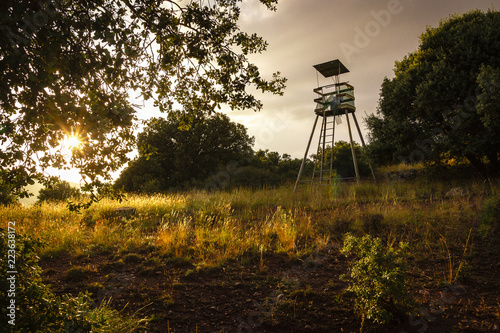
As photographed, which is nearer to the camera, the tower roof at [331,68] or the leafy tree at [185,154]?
the tower roof at [331,68]

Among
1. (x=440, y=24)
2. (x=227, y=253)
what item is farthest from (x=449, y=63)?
(x=227, y=253)

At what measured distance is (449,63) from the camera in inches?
445

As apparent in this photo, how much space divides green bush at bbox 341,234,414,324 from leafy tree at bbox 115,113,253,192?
19.5 metres

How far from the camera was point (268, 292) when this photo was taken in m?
4.02

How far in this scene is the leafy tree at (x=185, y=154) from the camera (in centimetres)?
2270

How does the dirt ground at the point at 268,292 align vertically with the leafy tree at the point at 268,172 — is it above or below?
below

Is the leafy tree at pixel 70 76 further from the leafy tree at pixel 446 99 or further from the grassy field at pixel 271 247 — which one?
the leafy tree at pixel 446 99

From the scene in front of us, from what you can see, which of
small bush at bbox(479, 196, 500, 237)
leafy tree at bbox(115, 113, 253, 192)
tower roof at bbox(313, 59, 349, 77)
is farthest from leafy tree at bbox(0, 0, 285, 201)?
leafy tree at bbox(115, 113, 253, 192)

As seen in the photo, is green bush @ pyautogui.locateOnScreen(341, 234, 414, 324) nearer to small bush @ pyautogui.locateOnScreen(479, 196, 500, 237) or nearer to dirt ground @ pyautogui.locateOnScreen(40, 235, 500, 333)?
dirt ground @ pyautogui.locateOnScreen(40, 235, 500, 333)

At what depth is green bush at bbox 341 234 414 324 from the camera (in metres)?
2.99

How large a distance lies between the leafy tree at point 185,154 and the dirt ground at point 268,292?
56.6ft

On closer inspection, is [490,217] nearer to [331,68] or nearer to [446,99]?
[446,99]

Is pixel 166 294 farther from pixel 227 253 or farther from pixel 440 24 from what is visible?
pixel 440 24

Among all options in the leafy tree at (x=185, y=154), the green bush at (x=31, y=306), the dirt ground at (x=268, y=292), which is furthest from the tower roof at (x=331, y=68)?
the green bush at (x=31, y=306)
